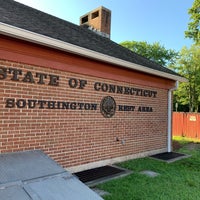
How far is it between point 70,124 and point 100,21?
26.8ft

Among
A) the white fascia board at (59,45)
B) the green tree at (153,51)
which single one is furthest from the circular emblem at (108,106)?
the green tree at (153,51)

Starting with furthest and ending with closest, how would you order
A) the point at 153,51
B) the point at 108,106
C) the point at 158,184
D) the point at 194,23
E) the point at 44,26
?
the point at 153,51 < the point at 194,23 < the point at 108,106 < the point at 44,26 < the point at 158,184

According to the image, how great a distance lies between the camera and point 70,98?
244 inches

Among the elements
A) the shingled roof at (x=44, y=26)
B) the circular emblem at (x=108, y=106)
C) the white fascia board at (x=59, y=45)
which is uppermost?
the shingled roof at (x=44, y=26)

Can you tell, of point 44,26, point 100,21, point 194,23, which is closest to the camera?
point 44,26

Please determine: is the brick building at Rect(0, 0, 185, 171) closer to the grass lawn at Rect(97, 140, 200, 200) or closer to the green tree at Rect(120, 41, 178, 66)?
the grass lawn at Rect(97, 140, 200, 200)

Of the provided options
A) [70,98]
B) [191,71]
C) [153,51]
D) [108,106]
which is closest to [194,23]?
[191,71]

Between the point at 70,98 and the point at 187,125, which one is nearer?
the point at 70,98

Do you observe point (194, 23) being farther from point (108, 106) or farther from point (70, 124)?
point (70, 124)

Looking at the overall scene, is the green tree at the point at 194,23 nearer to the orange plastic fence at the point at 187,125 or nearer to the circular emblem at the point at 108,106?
the orange plastic fence at the point at 187,125

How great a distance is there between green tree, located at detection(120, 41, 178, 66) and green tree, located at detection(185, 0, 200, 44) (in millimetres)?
19606

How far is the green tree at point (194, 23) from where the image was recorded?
17.6 metres

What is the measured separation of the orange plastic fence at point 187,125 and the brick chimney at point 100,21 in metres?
8.33

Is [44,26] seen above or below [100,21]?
below
